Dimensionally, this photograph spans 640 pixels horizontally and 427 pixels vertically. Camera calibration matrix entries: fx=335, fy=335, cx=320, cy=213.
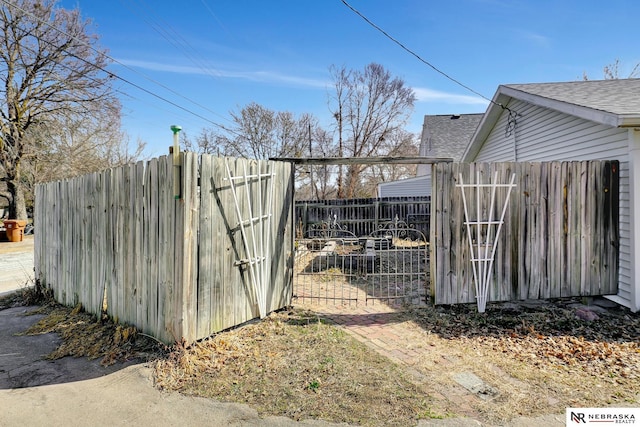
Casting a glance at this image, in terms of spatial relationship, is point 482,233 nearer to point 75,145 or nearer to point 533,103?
point 533,103

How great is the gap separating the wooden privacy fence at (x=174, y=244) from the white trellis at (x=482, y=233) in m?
2.37

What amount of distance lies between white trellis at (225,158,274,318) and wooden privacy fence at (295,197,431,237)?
27.1ft

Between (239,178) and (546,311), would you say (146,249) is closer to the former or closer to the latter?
(239,178)

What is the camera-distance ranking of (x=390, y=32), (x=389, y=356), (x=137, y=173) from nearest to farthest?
(x=389, y=356), (x=137, y=173), (x=390, y=32)

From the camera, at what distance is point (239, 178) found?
12.1 feet

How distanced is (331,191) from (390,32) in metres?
20.6

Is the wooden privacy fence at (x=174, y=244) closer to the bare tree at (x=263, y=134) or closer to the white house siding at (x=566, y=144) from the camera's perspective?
the white house siding at (x=566, y=144)

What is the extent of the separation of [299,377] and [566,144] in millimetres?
5972

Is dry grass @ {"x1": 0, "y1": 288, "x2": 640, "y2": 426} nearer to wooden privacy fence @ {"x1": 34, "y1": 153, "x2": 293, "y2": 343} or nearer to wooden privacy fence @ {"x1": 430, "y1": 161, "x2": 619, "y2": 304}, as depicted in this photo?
wooden privacy fence @ {"x1": 34, "y1": 153, "x2": 293, "y2": 343}

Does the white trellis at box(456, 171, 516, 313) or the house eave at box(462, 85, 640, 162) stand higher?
the house eave at box(462, 85, 640, 162)

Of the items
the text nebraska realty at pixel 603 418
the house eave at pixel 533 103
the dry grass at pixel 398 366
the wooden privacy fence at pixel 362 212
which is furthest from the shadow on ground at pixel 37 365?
the wooden privacy fence at pixel 362 212

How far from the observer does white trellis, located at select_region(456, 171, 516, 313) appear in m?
4.34

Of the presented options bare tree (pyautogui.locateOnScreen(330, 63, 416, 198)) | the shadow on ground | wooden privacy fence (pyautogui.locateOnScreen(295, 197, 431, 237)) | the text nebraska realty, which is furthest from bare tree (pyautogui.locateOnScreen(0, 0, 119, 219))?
the text nebraska realty

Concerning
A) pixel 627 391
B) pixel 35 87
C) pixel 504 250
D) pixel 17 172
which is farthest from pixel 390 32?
pixel 17 172
